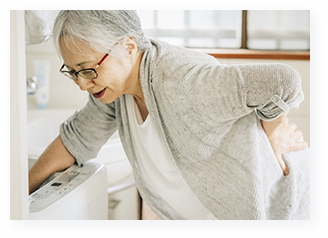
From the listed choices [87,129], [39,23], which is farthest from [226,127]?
[39,23]

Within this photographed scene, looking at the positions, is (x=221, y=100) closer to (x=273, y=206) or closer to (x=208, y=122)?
(x=208, y=122)

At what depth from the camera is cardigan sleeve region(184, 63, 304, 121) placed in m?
0.64

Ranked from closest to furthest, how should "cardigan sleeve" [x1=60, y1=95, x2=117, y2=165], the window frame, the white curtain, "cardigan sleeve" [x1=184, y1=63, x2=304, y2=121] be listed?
"cardigan sleeve" [x1=184, y1=63, x2=304, y2=121], the white curtain, "cardigan sleeve" [x1=60, y1=95, x2=117, y2=165], the window frame

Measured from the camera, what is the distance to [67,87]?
1575 millimetres

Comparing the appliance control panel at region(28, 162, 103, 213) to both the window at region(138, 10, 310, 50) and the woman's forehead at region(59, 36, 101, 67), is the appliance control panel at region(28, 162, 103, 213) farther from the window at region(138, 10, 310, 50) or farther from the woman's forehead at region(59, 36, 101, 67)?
the window at region(138, 10, 310, 50)

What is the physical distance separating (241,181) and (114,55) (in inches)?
17.1

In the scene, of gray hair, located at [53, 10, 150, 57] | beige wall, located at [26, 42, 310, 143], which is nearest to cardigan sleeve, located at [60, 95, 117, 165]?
gray hair, located at [53, 10, 150, 57]

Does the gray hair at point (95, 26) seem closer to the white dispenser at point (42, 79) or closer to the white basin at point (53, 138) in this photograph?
the white basin at point (53, 138)

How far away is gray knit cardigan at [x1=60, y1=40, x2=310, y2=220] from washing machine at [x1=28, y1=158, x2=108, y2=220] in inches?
9.2

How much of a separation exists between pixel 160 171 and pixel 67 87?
0.90m

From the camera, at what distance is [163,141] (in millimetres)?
773

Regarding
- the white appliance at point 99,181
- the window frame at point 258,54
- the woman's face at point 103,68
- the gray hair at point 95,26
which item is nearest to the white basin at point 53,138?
the white appliance at point 99,181

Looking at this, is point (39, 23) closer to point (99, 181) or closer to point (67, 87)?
point (99, 181)

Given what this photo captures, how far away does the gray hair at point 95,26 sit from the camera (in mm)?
678
